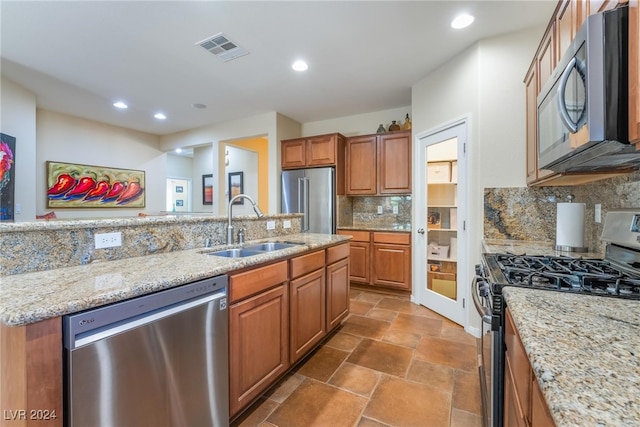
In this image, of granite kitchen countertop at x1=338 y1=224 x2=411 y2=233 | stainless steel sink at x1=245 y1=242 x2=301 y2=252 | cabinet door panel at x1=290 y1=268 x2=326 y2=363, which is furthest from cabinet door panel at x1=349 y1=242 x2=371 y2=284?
stainless steel sink at x1=245 y1=242 x2=301 y2=252

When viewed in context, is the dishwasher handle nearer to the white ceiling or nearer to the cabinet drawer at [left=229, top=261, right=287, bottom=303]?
the cabinet drawer at [left=229, top=261, right=287, bottom=303]

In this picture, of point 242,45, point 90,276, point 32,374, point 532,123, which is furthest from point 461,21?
point 32,374

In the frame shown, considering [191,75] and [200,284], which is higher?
[191,75]

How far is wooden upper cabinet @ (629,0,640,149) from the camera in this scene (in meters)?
0.81

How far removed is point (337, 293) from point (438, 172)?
6.07 ft

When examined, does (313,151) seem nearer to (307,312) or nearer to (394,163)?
(394,163)

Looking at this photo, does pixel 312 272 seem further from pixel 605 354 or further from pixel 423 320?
pixel 605 354

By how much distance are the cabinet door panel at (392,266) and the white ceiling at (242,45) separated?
7.05ft

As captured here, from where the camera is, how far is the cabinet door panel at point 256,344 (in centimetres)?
152

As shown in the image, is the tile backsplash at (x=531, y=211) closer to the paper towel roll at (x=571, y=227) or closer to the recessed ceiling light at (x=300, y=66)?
the paper towel roll at (x=571, y=227)

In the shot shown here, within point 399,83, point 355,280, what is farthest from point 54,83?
point 355,280

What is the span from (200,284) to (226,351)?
414mm

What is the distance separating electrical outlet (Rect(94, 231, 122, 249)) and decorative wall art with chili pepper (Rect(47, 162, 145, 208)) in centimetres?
444

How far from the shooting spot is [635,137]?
0.82 meters
